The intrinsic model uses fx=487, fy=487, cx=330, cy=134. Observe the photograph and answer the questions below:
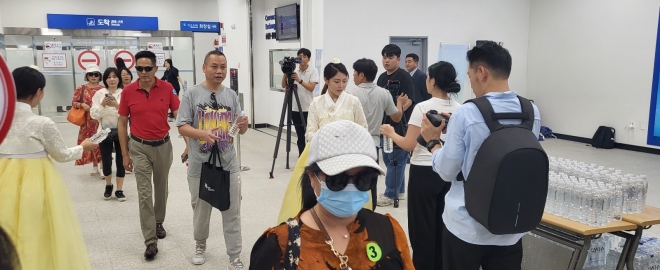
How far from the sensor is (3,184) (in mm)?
2695

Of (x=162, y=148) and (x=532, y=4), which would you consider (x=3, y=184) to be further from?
(x=532, y=4)

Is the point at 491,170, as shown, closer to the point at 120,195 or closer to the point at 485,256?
the point at 485,256

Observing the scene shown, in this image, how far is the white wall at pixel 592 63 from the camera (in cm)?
854

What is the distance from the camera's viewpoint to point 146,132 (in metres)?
3.86

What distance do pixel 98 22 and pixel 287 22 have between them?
6.50 meters

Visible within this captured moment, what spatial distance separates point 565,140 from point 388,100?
269 inches

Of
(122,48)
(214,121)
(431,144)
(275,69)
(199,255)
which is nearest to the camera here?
(431,144)

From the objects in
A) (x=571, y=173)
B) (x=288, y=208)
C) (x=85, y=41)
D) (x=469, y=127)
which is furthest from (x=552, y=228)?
(x=85, y=41)

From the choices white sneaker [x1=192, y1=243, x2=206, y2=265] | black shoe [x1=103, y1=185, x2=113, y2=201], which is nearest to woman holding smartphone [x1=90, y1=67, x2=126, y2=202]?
black shoe [x1=103, y1=185, x2=113, y2=201]

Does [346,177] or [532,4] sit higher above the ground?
[532,4]

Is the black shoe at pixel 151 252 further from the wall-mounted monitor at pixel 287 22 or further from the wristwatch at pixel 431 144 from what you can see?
the wall-mounted monitor at pixel 287 22

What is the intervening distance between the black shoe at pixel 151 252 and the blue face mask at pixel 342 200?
2.85 metres

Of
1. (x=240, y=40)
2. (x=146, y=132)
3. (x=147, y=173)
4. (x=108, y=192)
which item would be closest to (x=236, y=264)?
(x=147, y=173)

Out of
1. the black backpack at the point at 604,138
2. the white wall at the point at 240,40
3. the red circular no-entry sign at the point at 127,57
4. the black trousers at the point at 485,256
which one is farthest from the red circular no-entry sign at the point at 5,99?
the red circular no-entry sign at the point at 127,57
